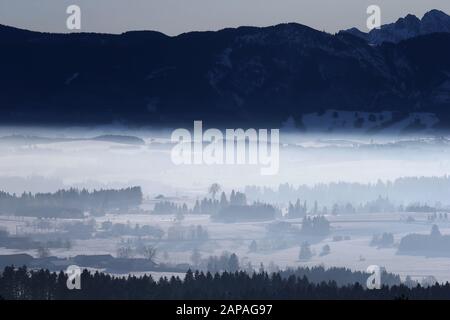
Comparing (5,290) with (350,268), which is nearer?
(5,290)

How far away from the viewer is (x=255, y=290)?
368 ft

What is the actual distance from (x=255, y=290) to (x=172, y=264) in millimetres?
77561

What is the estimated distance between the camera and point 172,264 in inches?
7446

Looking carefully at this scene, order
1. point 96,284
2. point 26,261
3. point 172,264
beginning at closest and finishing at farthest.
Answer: point 96,284, point 26,261, point 172,264
